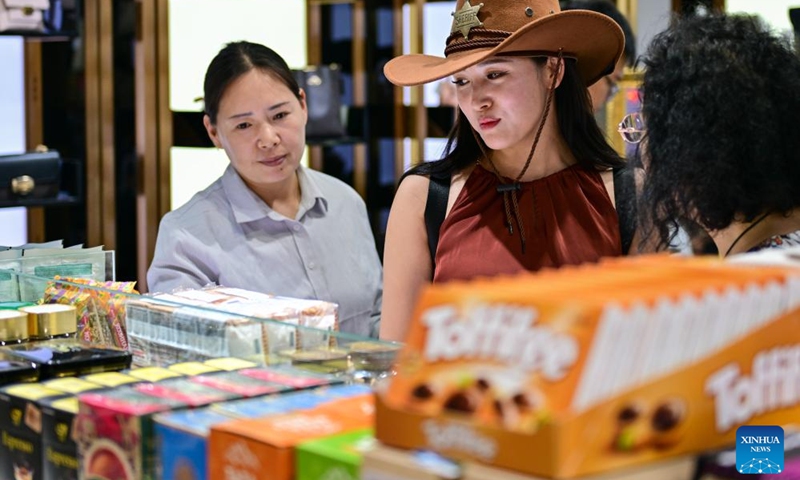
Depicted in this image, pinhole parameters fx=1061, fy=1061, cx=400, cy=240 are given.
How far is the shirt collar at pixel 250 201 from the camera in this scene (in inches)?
123

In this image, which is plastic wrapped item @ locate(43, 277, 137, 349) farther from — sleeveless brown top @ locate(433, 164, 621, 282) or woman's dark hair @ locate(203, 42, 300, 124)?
woman's dark hair @ locate(203, 42, 300, 124)

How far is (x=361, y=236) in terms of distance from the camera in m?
3.34

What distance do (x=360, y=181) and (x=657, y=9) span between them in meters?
1.96

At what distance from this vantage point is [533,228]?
238cm

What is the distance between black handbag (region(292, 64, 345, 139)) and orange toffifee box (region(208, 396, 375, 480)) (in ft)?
13.8

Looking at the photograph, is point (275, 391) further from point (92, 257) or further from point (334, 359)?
point (92, 257)

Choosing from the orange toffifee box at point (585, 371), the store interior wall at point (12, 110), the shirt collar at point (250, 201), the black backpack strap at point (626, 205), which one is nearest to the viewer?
the orange toffifee box at point (585, 371)

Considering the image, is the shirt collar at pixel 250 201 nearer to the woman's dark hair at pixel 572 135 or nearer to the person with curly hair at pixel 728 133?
the woman's dark hair at pixel 572 135

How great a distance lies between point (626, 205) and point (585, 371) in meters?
1.57

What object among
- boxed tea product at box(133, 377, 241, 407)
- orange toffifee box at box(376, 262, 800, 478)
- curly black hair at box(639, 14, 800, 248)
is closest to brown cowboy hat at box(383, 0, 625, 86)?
curly black hair at box(639, 14, 800, 248)

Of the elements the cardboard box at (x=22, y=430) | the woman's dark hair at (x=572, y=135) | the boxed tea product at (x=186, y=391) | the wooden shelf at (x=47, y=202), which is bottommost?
the cardboard box at (x=22, y=430)

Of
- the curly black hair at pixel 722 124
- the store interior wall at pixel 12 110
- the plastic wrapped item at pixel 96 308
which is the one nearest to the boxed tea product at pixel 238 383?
the plastic wrapped item at pixel 96 308

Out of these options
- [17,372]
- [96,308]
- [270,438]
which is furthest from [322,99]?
[270,438]

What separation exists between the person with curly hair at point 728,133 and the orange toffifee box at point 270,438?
784 mm
